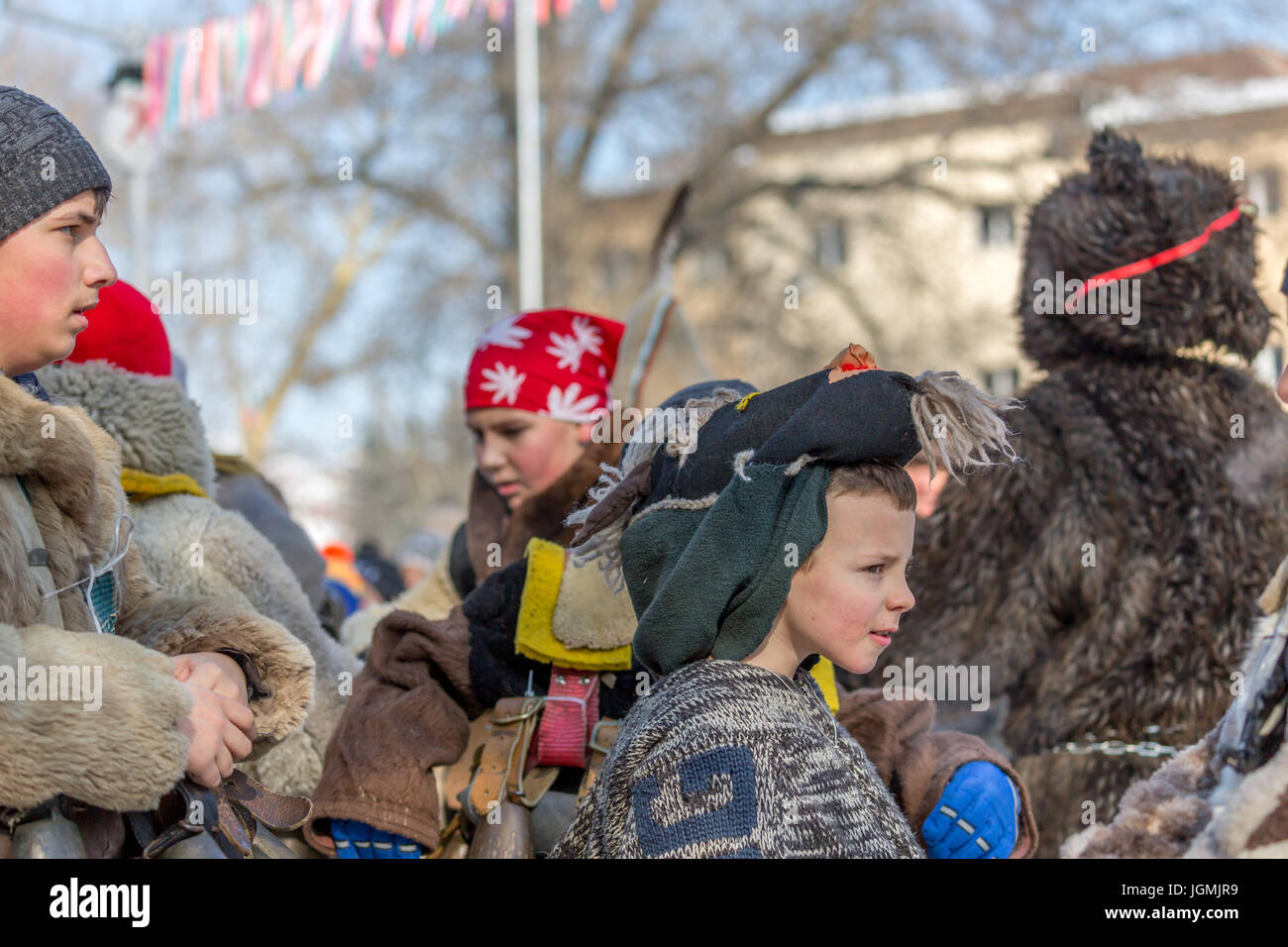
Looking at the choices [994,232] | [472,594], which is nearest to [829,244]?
[994,232]

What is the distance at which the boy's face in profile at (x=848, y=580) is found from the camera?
179 centimetres

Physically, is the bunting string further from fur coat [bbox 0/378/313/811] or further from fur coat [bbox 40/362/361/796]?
fur coat [bbox 0/378/313/811]

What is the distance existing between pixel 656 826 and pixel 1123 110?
1472 cm

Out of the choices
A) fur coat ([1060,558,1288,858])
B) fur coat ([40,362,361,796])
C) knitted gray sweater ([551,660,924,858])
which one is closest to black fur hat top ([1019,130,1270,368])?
fur coat ([1060,558,1288,858])

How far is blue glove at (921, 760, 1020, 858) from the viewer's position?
2215 mm

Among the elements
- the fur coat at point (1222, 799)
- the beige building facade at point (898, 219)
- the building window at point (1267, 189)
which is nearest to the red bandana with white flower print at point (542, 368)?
the fur coat at point (1222, 799)

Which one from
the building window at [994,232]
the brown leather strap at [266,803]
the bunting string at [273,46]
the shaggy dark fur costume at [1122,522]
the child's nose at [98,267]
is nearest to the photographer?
the child's nose at [98,267]

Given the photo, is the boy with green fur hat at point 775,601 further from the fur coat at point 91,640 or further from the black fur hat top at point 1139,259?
the black fur hat top at point 1139,259

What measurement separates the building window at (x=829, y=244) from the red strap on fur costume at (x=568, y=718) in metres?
14.3

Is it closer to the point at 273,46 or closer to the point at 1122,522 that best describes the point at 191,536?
the point at 1122,522

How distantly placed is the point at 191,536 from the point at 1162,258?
2.27 meters

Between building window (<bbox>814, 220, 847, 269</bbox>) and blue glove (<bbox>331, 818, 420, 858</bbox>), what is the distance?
1446cm

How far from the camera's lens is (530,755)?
252 cm
